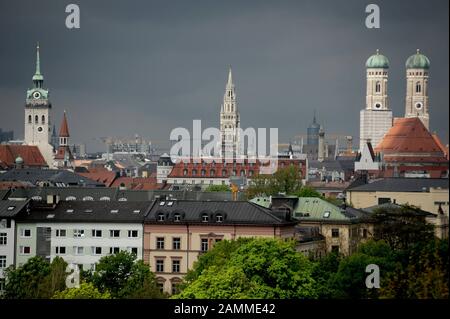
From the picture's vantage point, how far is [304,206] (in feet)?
240

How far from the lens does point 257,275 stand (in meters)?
46.2

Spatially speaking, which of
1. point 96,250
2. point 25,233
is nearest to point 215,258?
point 96,250

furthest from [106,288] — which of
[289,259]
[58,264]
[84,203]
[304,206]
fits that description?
[304,206]

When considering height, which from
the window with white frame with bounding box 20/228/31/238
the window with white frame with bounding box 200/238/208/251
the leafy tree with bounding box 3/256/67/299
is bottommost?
the leafy tree with bounding box 3/256/67/299

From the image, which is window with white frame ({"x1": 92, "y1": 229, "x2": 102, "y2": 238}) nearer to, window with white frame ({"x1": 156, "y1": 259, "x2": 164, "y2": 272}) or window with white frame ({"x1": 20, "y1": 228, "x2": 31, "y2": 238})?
window with white frame ({"x1": 20, "y1": 228, "x2": 31, "y2": 238})

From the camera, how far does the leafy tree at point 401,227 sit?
52681 millimetres

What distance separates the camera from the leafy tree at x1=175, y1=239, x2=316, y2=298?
4238cm

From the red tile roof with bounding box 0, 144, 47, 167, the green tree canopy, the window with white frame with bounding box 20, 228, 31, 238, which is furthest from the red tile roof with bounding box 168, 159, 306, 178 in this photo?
the window with white frame with bounding box 20, 228, 31, 238

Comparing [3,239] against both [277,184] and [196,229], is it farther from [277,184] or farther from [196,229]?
[277,184]

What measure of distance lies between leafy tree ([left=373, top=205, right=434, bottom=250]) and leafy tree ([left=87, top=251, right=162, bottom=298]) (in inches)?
316
